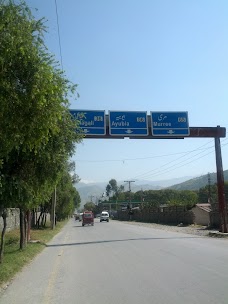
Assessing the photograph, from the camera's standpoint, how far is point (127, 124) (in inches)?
1097

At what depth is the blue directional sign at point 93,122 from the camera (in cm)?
2711

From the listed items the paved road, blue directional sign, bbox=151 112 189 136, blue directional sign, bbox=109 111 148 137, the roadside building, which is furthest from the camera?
the roadside building

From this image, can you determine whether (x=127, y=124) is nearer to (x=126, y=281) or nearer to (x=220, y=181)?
(x=220, y=181)

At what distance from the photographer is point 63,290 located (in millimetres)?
9609

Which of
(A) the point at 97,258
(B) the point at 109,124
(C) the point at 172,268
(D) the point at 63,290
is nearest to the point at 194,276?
(C) the point at 172,268

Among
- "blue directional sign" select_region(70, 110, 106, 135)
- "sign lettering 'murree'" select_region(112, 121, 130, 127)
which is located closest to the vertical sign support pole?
"sign lettering 'murree'" select_region(112, 121, 130, 127)

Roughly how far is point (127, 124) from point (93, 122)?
2242mm

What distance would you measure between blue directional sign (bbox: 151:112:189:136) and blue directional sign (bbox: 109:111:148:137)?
2.30 ft

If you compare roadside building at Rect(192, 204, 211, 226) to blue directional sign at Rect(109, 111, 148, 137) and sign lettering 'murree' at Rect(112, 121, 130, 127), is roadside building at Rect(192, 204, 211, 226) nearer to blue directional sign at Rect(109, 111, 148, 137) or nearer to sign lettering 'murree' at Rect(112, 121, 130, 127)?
blue directional sign at Rect(109, 111, 148, 137)

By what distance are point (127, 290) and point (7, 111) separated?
15.7 feet

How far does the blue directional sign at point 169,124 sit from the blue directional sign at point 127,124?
700mm

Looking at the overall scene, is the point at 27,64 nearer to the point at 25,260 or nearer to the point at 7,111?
the point at 7,111

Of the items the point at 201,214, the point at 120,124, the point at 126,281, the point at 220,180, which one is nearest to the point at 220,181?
the point at 220,180

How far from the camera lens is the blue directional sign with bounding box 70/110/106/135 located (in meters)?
27.1
